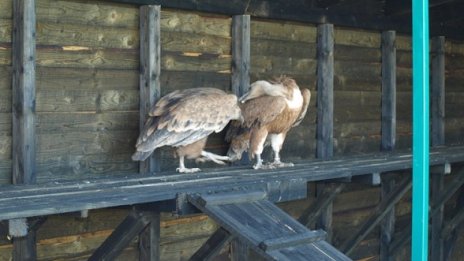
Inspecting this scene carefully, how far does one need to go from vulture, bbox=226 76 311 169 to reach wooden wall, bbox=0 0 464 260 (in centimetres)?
44

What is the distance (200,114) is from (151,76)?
0.48m

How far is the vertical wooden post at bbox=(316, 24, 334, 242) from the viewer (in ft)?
19.2

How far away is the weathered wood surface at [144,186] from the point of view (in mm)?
3164

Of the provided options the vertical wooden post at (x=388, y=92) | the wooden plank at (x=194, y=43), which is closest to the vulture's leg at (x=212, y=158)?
the wooden plank at (x=194, y=43)

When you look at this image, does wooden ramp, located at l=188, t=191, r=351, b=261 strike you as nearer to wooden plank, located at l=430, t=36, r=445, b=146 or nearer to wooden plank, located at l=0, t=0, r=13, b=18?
wooden plank, located at l=0, t=0, r=13, b=18

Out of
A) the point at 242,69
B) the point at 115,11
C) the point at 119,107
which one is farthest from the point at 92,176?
the point at 242,69

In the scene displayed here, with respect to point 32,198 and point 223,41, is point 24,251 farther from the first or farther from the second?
point 223,41

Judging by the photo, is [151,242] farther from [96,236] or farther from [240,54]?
[240,54]

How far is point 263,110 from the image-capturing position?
4691mm

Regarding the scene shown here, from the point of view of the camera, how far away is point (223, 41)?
5.19m

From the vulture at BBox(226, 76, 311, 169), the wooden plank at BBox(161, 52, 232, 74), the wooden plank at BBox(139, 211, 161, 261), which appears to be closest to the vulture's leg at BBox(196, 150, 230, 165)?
the vulture at BBox(226, 76, 311, 169)

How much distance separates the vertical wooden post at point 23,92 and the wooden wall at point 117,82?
0.06m

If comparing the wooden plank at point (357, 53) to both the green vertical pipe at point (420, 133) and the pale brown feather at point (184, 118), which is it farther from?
the green vertical pipe at point (420, 133)

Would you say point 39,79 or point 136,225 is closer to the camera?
point 136,225
